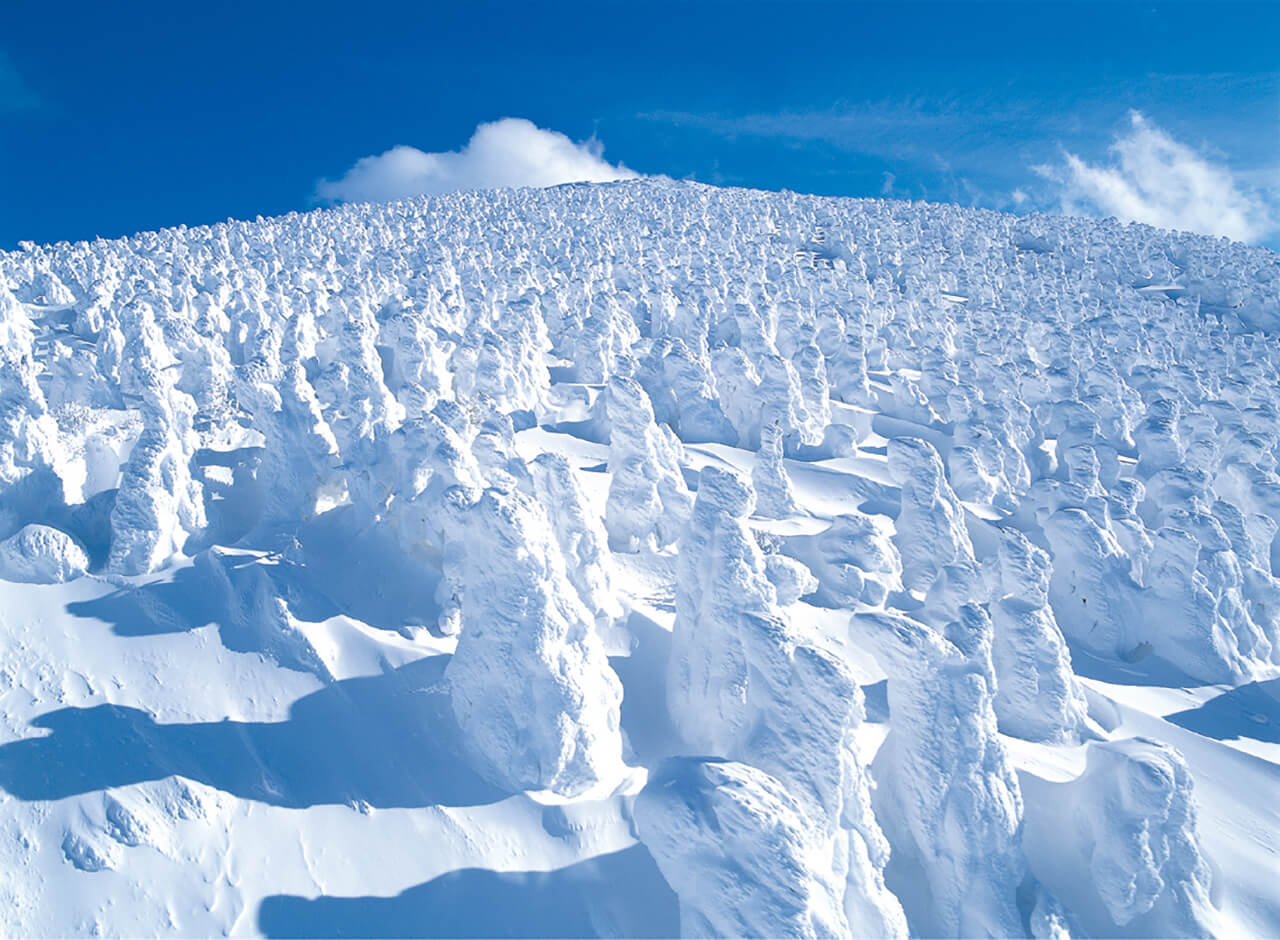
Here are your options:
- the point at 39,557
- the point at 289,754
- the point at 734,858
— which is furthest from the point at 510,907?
the point at 39,557

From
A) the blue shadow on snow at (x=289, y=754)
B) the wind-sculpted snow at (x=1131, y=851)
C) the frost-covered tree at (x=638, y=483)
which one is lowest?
the wind-sculpted snow at (x=1131, y=851)

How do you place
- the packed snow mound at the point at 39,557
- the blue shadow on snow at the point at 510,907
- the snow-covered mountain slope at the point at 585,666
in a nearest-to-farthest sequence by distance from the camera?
1. the blue shadow on snow at the point at 510,907
2. the snow-covered mountain slope at the point at 585,666
3. the packed snow mound at the point at 39,557

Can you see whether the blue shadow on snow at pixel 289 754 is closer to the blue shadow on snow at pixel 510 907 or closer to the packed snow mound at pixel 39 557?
the blue shadow on snow at pixel 510 907

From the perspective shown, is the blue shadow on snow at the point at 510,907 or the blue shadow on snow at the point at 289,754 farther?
the blue shadow on snow at the point at 289,754

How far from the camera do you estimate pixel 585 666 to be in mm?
8695

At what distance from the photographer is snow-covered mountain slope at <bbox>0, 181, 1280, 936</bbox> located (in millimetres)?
6898

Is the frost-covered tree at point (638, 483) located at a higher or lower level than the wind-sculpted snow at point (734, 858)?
higher

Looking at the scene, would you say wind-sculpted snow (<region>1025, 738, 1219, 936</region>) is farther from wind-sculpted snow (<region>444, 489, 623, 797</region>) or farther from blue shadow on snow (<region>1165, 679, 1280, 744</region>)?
wind-sculpted snow (<region>444, 489, 623, 797</region>)

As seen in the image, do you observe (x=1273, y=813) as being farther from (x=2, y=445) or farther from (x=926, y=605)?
(x=2, y=445)

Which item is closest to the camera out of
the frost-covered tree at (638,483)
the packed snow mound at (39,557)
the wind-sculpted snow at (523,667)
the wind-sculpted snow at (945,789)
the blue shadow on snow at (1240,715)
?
the wind-sculpted snow at (945,789)

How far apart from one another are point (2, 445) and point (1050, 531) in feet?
59.9

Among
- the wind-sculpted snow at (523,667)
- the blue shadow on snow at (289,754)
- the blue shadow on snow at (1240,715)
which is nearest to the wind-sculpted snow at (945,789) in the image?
the wind-sculpted snow at (523,667)

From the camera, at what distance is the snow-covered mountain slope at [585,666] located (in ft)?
22.6

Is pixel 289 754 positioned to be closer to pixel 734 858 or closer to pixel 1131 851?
pixel 734 858
